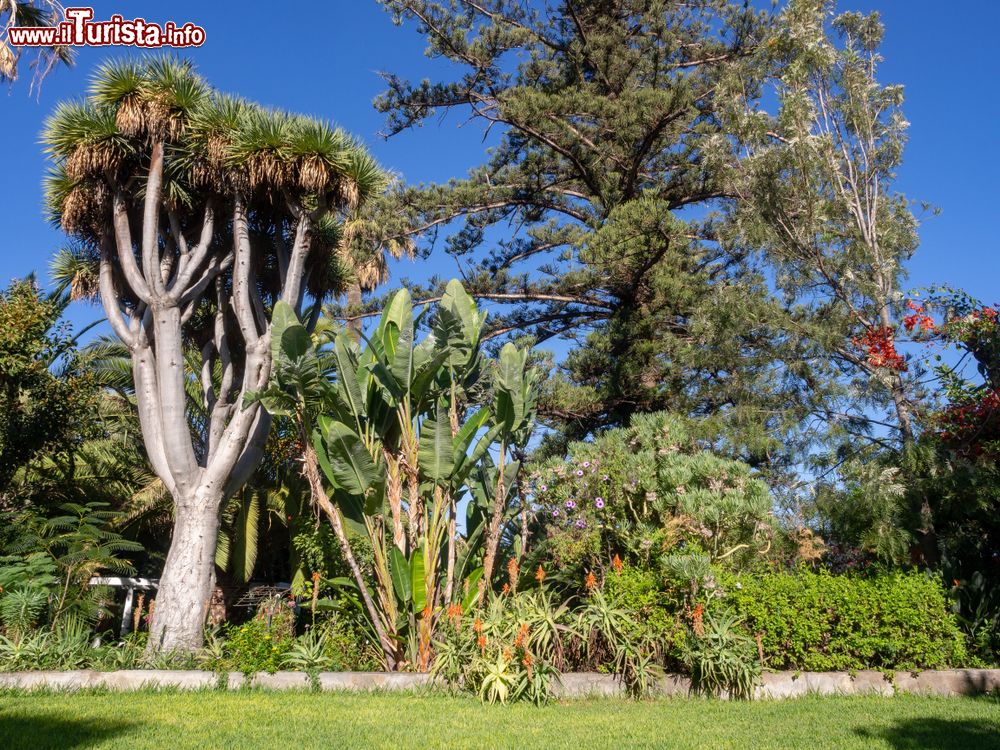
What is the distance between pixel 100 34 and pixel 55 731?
10553mm

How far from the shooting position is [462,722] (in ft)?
19.1

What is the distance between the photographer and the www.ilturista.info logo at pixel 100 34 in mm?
11359

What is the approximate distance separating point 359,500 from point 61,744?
4.21 metres

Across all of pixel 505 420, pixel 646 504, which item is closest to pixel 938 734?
pixel 646 504

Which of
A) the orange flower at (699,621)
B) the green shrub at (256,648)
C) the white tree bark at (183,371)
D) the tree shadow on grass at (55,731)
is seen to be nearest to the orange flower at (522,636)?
the orange flower at (699,621)

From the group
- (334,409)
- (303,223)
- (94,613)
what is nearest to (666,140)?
(303,223)

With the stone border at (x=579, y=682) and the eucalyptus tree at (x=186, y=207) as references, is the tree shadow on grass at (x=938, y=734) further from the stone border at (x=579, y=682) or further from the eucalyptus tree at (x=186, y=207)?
the eucalyptus tree at (x=186, y=207)

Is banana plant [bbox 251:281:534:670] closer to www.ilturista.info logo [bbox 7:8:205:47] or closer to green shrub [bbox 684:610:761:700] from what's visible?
green shrub [bbox 684:610:761:700]

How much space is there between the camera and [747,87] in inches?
431

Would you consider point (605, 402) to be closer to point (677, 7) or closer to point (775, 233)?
point (775, 233)

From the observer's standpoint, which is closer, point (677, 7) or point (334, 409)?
point (334, 409)

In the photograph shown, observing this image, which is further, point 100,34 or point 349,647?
point 100,34

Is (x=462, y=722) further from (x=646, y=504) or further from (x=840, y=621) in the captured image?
(x=840, y=621)

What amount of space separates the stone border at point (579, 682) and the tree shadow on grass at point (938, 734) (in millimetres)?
1358
